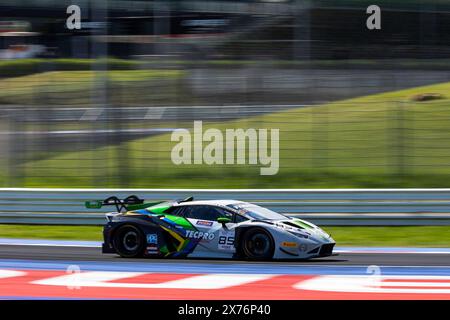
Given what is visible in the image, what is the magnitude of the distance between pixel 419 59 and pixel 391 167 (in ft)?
41.6

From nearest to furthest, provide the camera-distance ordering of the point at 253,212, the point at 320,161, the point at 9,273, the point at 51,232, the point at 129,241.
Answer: the point at 9,273 → the point at 253,212 → the point at 129,241 → the point at 51,232 → the point at 320,161

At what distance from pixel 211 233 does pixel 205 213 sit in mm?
269

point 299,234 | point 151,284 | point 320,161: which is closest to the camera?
point 151,284

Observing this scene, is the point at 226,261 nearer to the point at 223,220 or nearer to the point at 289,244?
the point at 223,220

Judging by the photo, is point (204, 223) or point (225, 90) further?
point (225, 90)

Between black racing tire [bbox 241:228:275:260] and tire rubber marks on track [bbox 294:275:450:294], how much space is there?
0.96m

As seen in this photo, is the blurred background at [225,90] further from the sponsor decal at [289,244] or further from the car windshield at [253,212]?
the sponsor decal at [289,244]

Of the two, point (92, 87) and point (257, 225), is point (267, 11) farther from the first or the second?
point (257, 225)

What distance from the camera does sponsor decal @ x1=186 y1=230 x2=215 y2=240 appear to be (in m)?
9.75

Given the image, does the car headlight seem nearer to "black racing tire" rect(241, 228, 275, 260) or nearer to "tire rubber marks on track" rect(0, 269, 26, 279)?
"black racing tire" rect(241, 228, 275, 260)

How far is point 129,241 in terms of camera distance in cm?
1011

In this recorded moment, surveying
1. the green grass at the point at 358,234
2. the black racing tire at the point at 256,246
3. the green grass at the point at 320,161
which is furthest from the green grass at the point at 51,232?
the black racing tire at the point at 256,246

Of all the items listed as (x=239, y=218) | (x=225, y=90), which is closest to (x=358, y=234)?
(x=239, y=218)
